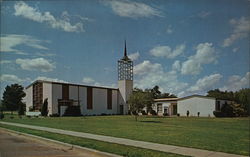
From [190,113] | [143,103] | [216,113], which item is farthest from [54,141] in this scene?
[190,113]

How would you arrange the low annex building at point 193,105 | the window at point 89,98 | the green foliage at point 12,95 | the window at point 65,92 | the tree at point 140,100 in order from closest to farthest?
the green foliage at point 12,95 → the tree at point 140,100 → the low annex building at point 193,105 → the window at point 65,92 → the window at point 89,98

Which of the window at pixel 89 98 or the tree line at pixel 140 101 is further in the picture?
the window at pixel 89 98

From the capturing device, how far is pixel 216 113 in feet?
126

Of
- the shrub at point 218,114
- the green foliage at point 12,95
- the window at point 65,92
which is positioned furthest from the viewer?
the window at point 65,92

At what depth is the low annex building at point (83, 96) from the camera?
1762 inches

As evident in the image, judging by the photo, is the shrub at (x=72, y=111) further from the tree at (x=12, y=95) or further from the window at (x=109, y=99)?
the window at (x=109, y=99)

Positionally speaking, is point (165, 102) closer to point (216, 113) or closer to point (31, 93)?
point (216, 113)

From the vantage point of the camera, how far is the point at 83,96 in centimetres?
4966

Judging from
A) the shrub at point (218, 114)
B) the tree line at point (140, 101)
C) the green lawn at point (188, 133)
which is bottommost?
the shrub at point (218, 114)

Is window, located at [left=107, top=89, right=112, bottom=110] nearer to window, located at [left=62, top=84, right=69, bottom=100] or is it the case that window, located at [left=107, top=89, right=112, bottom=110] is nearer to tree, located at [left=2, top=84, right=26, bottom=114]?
window, located at [left=62, top=84, right=69, bottom=100]

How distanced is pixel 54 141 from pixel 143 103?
673 inches

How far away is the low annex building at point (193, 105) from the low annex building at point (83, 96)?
953 centimetres

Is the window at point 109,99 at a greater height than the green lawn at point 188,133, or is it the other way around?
the window at point 109,99

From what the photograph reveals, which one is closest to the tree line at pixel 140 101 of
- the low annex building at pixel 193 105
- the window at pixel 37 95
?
the low annex building at pixel 193 105
